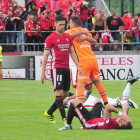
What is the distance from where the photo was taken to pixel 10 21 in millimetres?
24234

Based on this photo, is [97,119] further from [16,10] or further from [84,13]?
[16,10]

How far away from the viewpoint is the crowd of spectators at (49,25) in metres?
24.1

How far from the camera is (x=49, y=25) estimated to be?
79.7 feet

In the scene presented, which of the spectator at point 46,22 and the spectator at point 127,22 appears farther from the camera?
the spectator at point 127,22

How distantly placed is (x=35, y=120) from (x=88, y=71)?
1694 mm

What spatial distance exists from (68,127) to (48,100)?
617 cm

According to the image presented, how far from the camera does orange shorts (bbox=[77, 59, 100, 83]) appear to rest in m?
11.6

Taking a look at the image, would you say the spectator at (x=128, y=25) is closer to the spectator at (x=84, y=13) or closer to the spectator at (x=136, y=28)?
the spectator at (x=136, y=28)

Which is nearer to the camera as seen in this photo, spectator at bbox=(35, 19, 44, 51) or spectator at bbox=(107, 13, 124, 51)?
spectator at bbox=(107, 13, 124, 51)

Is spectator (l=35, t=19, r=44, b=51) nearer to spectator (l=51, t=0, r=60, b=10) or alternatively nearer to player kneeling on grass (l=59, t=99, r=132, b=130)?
spectator (l=51, t=0, r=60, b=10)

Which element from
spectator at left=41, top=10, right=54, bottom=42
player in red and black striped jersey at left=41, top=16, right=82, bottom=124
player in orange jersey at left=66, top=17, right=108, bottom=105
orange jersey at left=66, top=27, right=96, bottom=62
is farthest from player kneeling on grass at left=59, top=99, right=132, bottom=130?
spectator at left=41, top=10, right=54, bottom=42

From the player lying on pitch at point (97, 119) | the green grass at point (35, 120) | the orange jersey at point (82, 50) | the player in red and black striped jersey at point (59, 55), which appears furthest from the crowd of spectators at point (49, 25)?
the player lying on pitch at point (97, 119)

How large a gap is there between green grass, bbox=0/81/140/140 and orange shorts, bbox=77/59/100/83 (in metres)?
1.02

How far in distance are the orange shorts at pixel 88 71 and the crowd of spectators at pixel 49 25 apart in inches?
480
